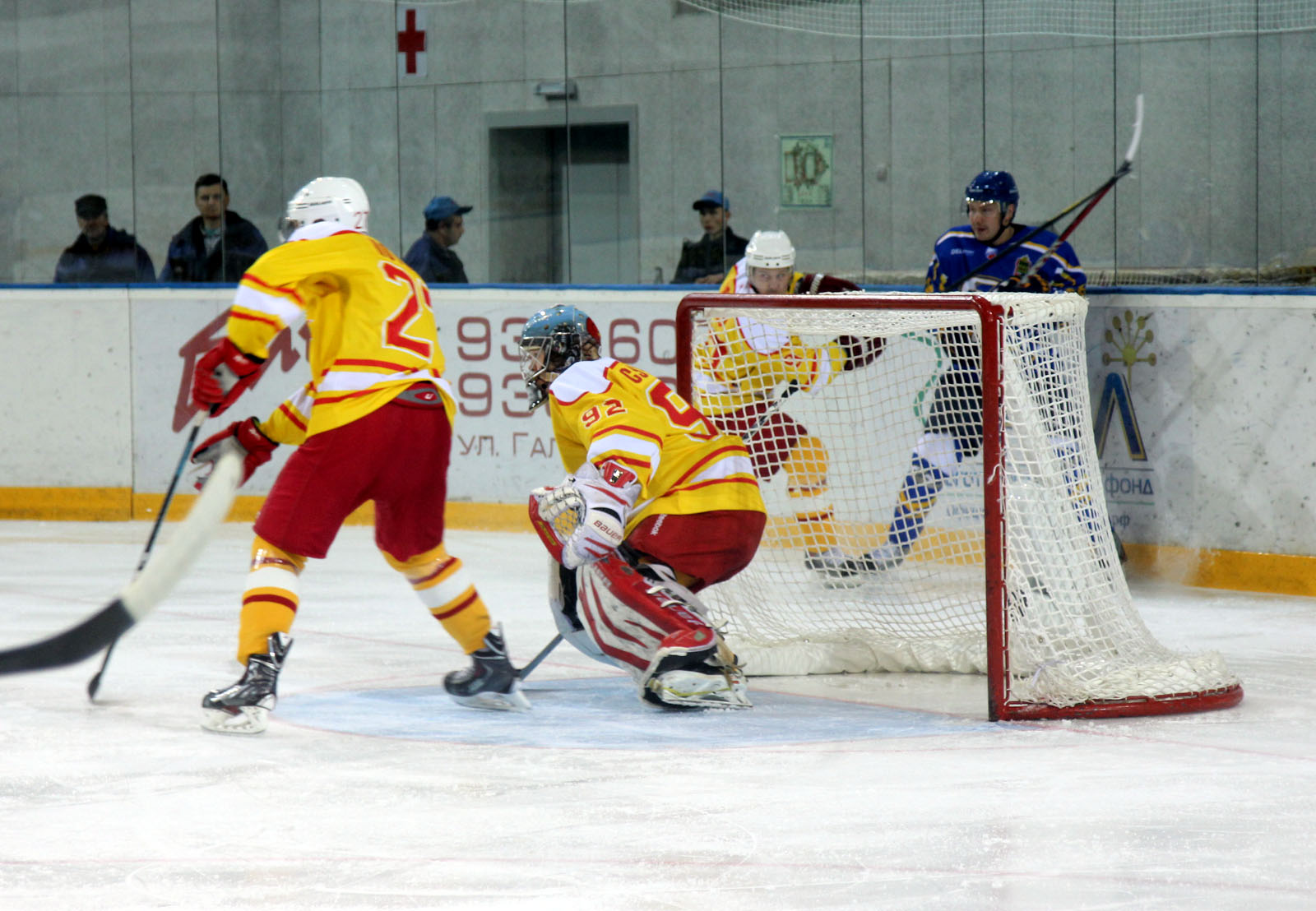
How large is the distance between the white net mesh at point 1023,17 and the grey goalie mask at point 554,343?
3.54 metres

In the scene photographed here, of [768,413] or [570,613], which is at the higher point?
[768,413]

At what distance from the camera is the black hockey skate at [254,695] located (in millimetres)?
3576

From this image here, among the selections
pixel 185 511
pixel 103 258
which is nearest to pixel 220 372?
pixel 185 511

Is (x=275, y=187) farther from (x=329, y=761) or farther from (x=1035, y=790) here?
(x=1035, y=790)

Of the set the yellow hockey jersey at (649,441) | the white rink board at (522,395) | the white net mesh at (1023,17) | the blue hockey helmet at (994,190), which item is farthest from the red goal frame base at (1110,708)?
the white net mesh at (1023,17)

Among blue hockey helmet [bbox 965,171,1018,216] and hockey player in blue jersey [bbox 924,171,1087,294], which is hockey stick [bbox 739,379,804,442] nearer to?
hockey player in blue jersey [bbox 924,171,1087,294]

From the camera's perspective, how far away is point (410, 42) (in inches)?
317

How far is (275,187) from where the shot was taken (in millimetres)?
8031

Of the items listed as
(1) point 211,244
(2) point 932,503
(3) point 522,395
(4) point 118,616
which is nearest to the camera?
(4) point 118,616

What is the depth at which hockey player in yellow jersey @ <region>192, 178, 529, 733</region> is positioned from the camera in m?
3.57

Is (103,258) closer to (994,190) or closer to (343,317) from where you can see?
(994,190)

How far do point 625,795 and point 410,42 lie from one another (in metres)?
5.60

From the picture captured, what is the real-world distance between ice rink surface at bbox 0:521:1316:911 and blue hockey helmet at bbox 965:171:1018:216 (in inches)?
64.2

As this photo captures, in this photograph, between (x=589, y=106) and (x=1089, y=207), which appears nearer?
(x=1089, y=207)
